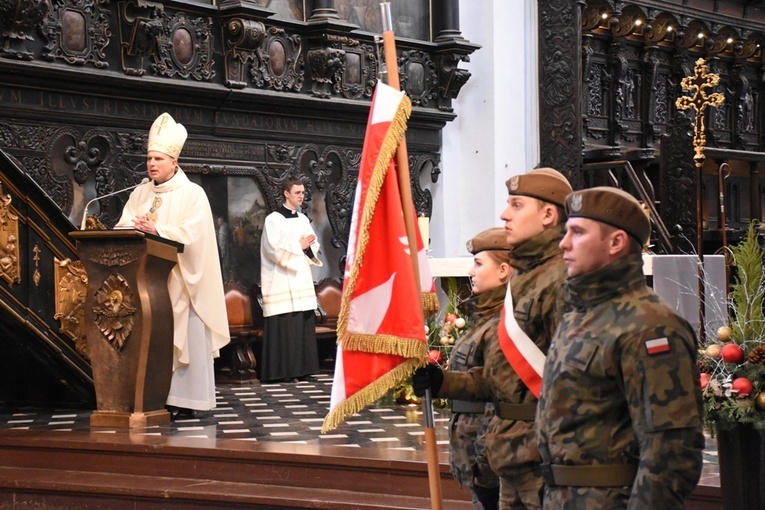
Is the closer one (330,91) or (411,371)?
(411,371)

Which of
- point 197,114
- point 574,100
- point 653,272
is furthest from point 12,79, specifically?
point 574,100

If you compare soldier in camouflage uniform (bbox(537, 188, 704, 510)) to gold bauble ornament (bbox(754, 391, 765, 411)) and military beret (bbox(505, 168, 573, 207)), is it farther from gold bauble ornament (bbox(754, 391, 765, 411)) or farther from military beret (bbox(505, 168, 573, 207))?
gold bauble ornament (bbox(754, 391, 765, 411))

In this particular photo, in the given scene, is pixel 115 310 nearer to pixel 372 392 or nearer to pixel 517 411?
pixel 372 392

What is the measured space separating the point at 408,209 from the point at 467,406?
683 millimetres

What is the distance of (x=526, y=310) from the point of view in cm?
363

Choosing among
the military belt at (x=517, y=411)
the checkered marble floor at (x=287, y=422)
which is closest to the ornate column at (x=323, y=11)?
the checkered marble floor at (x=287, y=422)

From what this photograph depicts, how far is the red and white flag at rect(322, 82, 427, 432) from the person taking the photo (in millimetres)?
3998

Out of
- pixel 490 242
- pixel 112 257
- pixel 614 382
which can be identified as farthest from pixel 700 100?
pixel 614 382

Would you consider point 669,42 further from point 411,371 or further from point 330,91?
point 411,371

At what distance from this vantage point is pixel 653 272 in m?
8.95

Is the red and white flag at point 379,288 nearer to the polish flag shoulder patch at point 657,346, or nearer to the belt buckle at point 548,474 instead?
the belt buckle at point 548,474

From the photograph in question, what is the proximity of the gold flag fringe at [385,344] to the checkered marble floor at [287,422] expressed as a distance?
270 centimetres

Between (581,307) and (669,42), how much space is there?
1541cm

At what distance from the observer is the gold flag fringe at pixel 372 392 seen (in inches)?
157
